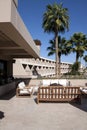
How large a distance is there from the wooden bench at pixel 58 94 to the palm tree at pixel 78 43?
23.6 meters

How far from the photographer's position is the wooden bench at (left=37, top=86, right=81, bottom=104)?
10258 mm

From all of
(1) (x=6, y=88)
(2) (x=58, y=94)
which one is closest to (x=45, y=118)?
(2) (x=58, y=94)

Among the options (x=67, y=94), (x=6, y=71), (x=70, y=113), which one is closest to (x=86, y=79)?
(x=6, y=71)

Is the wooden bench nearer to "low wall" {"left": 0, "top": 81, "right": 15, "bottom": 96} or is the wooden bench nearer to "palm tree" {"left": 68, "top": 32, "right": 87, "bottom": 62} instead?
"low wall" {"left": 0, "top": 81, "right": 15, "bottom": 96}

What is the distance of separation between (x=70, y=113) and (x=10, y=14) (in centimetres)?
463

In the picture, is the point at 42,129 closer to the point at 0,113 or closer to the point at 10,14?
the point at 0,113

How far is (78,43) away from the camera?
110 feet

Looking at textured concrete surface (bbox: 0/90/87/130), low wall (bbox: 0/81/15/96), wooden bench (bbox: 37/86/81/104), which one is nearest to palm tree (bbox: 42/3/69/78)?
low wall (bbox: 0/81/15/96)

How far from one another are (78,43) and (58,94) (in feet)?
80.2

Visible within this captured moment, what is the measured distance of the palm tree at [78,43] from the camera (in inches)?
1318

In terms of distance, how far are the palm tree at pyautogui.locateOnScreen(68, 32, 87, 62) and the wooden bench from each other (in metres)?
23.6

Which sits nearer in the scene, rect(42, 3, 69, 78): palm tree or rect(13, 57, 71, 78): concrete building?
rect(42, 3, 69, 78): palm tree

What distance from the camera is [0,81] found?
604 inches

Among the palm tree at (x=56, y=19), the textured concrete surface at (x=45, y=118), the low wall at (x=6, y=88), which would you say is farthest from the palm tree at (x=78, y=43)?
the textured concrete surface at (x=45, y=118)
